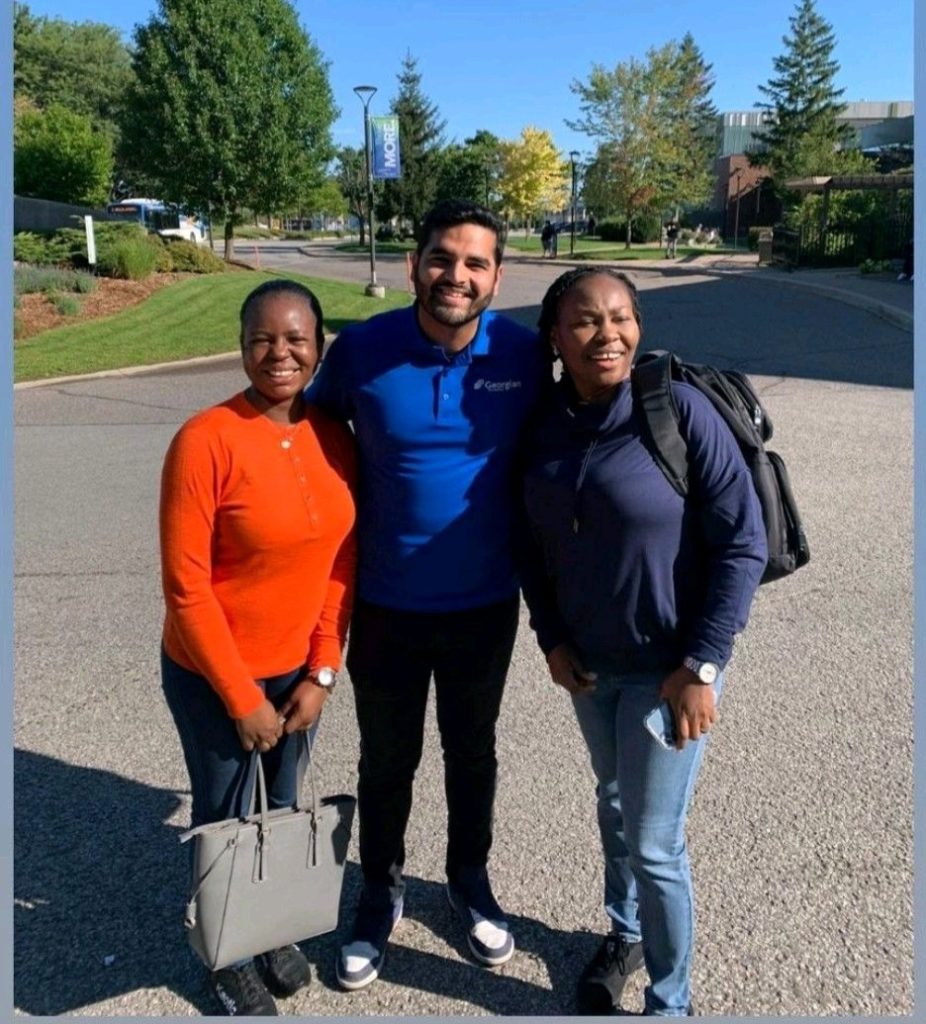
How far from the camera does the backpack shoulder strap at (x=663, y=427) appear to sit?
6.81 feet

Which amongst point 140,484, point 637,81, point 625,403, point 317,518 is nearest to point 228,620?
point 317,518

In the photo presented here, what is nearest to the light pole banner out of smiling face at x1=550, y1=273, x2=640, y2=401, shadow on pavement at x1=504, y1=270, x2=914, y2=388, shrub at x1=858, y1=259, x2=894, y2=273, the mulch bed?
shadow on pavement at x1=504, y1=270, x2=914, y2=388

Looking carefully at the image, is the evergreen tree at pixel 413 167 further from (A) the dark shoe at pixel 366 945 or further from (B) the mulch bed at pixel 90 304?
(A) the dark shoe at pixel 366 945

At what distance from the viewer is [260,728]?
2314 mm

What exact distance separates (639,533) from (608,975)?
1.24 m

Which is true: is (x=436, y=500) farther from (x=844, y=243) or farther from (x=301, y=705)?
(x=844, y=243)

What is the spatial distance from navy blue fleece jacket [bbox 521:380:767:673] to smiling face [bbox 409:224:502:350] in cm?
32

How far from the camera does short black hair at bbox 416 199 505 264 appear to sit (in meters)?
2.39

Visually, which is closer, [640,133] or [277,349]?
[277,349]

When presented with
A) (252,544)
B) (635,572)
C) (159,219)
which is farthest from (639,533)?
(159,219)

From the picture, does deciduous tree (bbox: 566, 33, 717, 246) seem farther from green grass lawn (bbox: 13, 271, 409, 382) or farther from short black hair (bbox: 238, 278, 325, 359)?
short black hair (bbox: 238, 278, 325, 359)

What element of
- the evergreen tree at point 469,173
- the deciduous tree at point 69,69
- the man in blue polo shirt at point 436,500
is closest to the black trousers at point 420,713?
the man in blue polo shirt at point 436,500

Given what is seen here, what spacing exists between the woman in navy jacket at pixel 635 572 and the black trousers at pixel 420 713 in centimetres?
24

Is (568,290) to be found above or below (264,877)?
above
